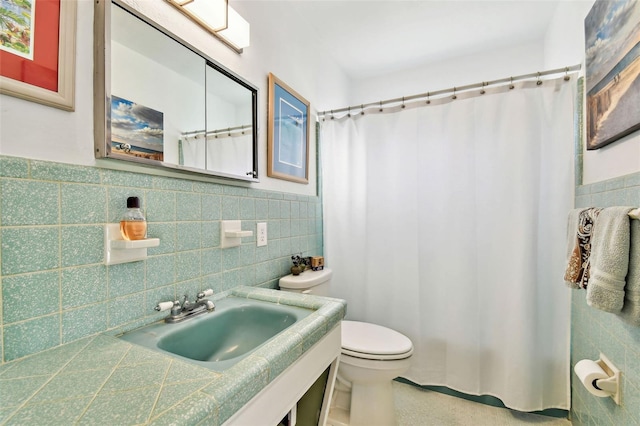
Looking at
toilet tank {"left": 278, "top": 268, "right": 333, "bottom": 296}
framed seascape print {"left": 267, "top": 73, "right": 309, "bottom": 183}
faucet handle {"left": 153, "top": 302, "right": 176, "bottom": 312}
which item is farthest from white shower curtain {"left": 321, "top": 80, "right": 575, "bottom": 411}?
faucet handle {"left": 153, "top": 302, "right": 176, "bottom": 312}

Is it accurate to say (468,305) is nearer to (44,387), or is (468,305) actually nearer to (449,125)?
(449,125)

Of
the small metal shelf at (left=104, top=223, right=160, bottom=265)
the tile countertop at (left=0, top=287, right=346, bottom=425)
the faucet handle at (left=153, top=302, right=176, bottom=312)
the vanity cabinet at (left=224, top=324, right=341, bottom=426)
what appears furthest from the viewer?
the faucet handle at (left=153, top=302, right=176, bottom=312)

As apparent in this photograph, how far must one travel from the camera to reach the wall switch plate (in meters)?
1.33

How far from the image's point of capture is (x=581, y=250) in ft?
3.45

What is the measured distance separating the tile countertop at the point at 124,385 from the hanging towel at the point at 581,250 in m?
1.10

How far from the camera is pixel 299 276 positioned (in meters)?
1.49

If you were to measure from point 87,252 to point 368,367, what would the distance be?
1.21 meters

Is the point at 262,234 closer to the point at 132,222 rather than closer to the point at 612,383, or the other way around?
the point at 132,222

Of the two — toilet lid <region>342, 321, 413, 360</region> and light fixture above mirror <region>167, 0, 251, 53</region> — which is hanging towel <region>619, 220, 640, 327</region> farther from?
light fixture above mirror <region>167, 0, 251, 53</region>

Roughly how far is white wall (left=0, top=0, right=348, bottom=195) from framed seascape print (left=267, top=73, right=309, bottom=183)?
0.04 m

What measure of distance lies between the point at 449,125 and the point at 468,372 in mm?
1474

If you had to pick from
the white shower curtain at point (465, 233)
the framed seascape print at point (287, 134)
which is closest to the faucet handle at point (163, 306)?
the framed seascape print at point (287, 134)

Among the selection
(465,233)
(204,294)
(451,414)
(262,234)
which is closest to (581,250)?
(465,233)

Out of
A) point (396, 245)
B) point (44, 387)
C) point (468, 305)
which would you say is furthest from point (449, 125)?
point (44, 387)
